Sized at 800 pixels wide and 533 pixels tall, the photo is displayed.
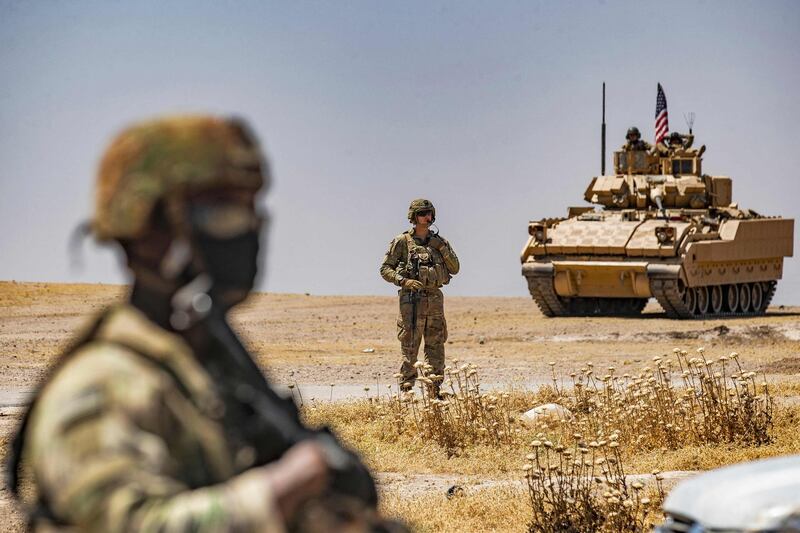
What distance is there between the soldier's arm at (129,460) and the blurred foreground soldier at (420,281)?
35.4 feet

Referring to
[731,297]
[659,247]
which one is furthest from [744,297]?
[659,247]

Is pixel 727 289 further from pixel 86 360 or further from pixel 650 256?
pixel 86 360

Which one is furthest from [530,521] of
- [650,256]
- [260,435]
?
[650,256]

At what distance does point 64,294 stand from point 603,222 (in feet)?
48.9

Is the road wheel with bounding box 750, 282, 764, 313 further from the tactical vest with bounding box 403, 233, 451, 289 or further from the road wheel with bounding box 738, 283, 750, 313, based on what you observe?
the tactical vest with bounding box 403, 233, 451, 289

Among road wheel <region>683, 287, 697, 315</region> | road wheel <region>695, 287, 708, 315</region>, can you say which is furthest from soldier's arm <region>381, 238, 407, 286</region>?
road wheel <region>695, 287, 708, 315</region>

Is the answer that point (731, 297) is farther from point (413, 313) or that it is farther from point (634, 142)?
point (413, 313)

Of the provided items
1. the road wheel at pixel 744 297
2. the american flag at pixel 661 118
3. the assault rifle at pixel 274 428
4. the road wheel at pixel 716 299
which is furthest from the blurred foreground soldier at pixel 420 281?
the american flag at pixel 661 118

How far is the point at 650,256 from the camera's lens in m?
26.7

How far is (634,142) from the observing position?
31453mm

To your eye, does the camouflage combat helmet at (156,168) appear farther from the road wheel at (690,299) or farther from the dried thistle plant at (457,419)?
the road wheel at (690,299)

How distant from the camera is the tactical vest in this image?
13.3 meters

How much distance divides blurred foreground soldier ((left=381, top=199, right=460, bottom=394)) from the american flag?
19.0m

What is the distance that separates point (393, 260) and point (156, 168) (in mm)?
11106
